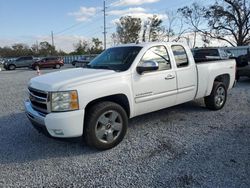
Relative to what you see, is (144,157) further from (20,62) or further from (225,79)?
(20,62)

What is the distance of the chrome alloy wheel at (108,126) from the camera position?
4.31 meters

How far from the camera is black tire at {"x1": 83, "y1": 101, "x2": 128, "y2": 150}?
4.18m

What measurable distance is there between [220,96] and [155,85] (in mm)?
2711

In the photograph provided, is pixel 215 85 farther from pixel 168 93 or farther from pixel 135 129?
pixel 135 129

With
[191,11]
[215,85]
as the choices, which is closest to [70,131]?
[215,85]

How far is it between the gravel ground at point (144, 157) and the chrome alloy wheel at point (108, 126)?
221 mm

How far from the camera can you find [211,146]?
4383 mm

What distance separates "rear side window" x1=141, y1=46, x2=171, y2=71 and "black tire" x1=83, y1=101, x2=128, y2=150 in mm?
1295

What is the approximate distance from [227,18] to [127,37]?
822 inches

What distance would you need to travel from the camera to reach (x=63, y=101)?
156 inches

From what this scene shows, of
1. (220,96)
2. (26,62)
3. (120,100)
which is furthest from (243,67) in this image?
(26,62)

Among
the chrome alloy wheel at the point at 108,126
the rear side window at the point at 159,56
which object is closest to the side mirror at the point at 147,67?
→ the rear side window at the point at 159,56

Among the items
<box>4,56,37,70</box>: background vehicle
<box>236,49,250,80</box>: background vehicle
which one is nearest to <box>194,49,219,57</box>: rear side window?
<box>236,49,250,80</box>: background vehicle

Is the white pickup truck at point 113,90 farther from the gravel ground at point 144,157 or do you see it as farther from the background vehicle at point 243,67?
the background vehicle at point 243,67
